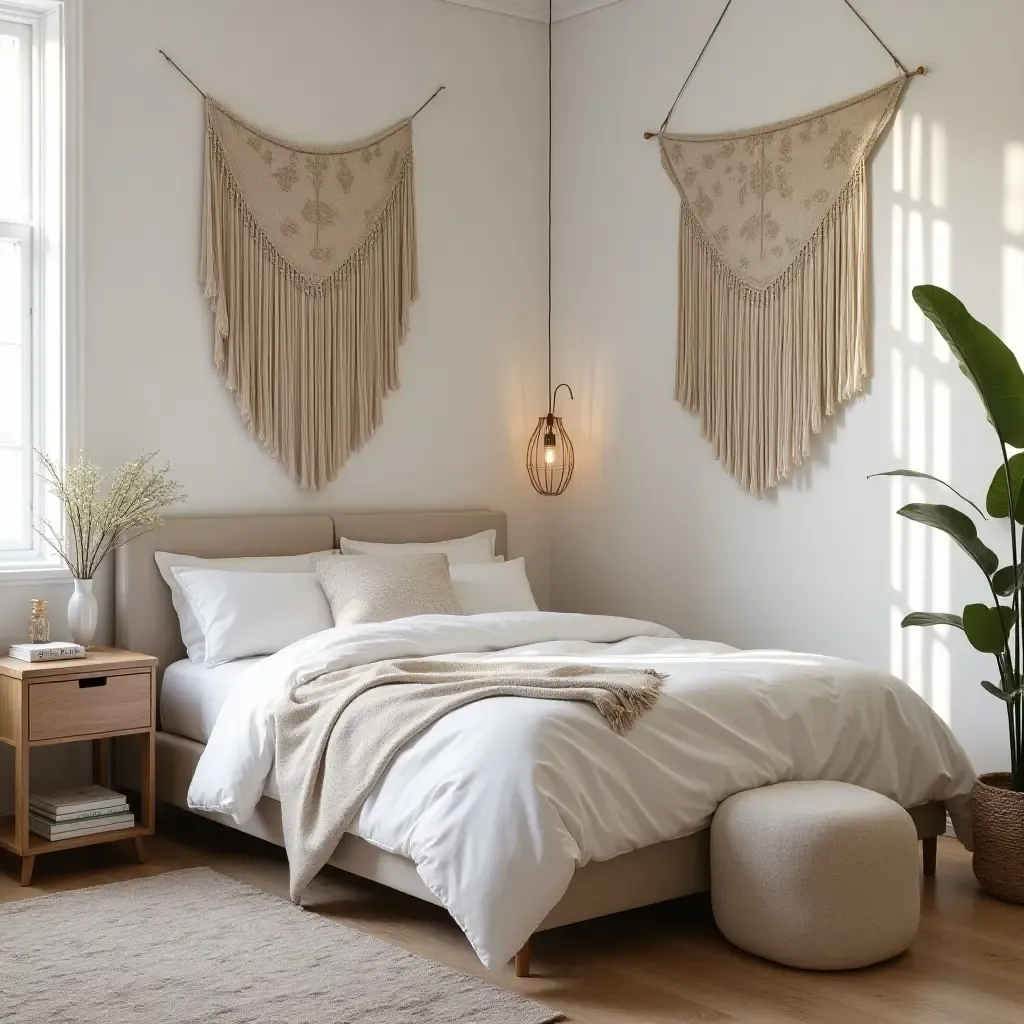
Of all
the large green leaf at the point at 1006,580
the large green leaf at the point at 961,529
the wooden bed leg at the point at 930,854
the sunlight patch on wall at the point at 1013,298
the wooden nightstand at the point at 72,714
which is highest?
the sunlight patch on wall at the point at 1013,298

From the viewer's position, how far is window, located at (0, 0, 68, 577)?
468 cm

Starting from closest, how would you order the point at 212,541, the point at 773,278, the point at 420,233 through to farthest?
1. the point at 212,541
2. the point at 773,278
3. the point at 420,233

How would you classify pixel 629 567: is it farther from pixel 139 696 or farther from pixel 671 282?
pixel 139 696

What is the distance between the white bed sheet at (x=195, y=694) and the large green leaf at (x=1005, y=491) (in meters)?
2.32

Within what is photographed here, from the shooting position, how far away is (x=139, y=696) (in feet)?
13.9

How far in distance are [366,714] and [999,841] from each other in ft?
6.05

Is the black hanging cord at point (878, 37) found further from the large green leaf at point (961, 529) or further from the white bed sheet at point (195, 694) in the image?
the white bed sheet at point (195, 694)

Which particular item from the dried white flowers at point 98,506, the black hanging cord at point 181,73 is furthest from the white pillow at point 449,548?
the black hanging cord at point 181,73

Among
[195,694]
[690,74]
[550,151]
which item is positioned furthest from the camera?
[550,151]

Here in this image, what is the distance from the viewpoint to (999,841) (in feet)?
12.6

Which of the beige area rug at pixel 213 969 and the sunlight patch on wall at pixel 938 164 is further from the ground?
the sunlight patch on wall at pixel 938 164

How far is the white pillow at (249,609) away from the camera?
4492 millimetres

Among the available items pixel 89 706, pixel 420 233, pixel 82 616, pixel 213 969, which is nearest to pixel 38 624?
pixel 82 616

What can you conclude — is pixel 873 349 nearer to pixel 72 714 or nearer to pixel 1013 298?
pixel 1013 298
